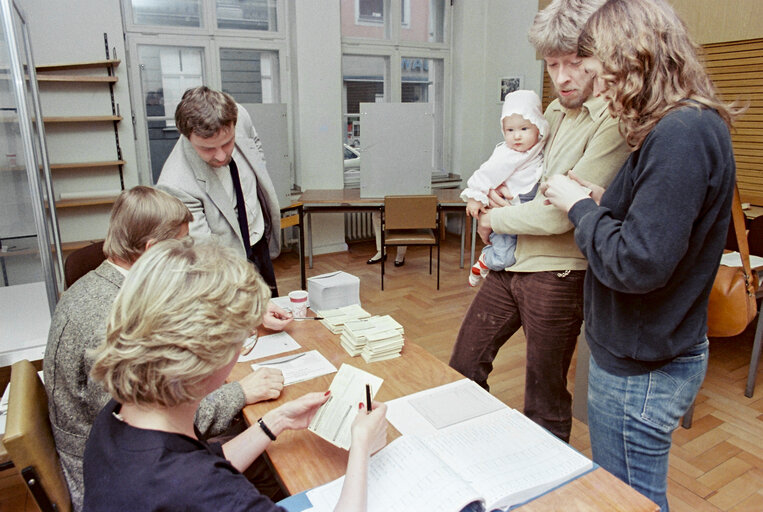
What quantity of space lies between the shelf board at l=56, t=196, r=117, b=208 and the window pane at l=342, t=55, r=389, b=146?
282cm

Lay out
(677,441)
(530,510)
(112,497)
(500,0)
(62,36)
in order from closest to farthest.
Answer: (112,497) → (530,510) → (677,441) → (62,36) → (500,0)

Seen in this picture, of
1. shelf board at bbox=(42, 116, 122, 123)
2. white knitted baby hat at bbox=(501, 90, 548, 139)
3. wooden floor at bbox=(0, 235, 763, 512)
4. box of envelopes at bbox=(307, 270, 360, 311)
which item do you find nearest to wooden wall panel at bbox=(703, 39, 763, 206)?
wooden floor at bbox=(0, 235, 763, 512)

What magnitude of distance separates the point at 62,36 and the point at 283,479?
5171 millimetres

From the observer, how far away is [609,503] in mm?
991

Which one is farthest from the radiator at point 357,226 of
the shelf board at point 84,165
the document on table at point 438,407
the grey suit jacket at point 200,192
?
the document on table at point 438,407

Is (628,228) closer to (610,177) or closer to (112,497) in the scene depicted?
(610,177)

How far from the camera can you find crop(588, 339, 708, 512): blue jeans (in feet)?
3.71

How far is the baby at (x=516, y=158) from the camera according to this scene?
1.79 meters

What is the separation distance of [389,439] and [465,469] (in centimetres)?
20

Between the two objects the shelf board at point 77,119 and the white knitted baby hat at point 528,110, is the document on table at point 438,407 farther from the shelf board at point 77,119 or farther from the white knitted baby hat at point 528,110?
the shelf board at point 77,119

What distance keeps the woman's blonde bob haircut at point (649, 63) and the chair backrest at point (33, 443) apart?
4.36ft

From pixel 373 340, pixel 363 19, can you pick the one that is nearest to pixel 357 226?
pixel 363 19

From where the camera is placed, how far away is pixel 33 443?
1.05m

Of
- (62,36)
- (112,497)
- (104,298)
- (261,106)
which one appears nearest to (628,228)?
(112,497)
